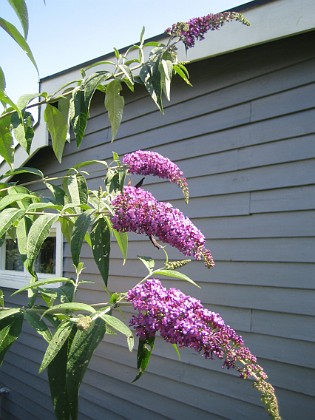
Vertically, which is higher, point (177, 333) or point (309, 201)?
point (309, 201)

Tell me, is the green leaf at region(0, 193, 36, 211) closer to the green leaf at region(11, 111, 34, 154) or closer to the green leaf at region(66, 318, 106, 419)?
the green leaf at region(11, 111, 34, 154)

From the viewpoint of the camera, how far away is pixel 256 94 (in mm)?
2551

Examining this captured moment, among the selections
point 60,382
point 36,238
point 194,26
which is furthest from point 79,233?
point 194,26

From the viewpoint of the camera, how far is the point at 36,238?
2.90ft

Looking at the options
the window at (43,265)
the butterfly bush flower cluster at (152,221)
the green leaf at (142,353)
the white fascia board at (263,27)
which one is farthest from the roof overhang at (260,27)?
the window at (43,265)

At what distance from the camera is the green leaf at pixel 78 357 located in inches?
30.1

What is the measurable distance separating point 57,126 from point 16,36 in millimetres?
344

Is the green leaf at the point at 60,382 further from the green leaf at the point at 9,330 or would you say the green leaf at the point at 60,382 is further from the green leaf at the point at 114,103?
the green leaf at the point at 114,103

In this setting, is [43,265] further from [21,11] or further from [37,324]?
[21,11]

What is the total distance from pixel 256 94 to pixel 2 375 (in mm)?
4065

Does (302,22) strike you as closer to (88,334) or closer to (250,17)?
(250,17)

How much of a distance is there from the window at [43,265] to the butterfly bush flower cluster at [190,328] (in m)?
3.26

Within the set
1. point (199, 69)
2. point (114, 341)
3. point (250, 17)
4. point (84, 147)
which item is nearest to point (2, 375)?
Answer: point (114, 341)

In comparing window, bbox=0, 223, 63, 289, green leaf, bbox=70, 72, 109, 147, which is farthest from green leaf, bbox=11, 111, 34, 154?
window, bbox=0, 223, 63, 289
